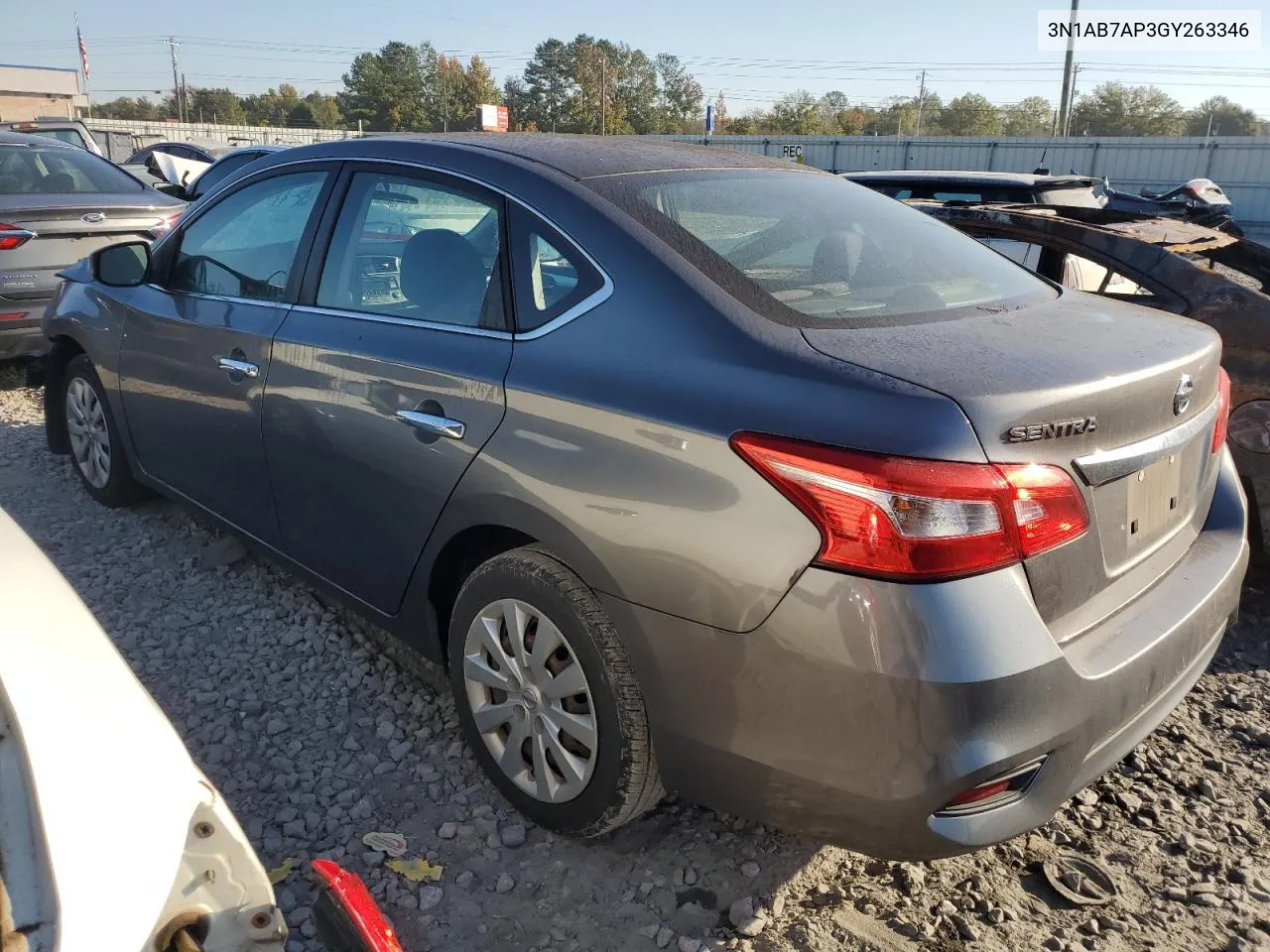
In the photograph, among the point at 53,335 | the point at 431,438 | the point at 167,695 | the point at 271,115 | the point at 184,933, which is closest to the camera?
the point at 184,933

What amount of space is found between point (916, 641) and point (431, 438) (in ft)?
4.35

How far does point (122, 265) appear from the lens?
3965 millimetres

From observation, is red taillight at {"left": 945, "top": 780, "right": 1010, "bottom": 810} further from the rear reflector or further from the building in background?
the building in background

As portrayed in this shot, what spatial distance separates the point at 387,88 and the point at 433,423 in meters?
90.5

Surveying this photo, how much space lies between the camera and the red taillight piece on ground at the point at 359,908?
157 cm

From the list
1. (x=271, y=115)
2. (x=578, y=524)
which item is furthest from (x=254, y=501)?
(x=271, y=115)

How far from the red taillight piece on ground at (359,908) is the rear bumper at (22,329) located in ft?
18.3

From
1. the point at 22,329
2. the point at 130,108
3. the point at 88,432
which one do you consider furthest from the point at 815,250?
the point at 130,108

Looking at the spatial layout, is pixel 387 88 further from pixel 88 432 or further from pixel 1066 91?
pixel 88 432

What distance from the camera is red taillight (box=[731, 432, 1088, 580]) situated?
69.8 inches

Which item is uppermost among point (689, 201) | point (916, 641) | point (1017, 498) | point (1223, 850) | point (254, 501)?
point (689, 201)

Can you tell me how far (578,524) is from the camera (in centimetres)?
218

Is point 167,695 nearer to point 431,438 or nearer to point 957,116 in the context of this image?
point 431,438

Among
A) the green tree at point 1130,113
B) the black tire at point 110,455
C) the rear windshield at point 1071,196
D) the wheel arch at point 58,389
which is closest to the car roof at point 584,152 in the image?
the black tire at point 110,455
